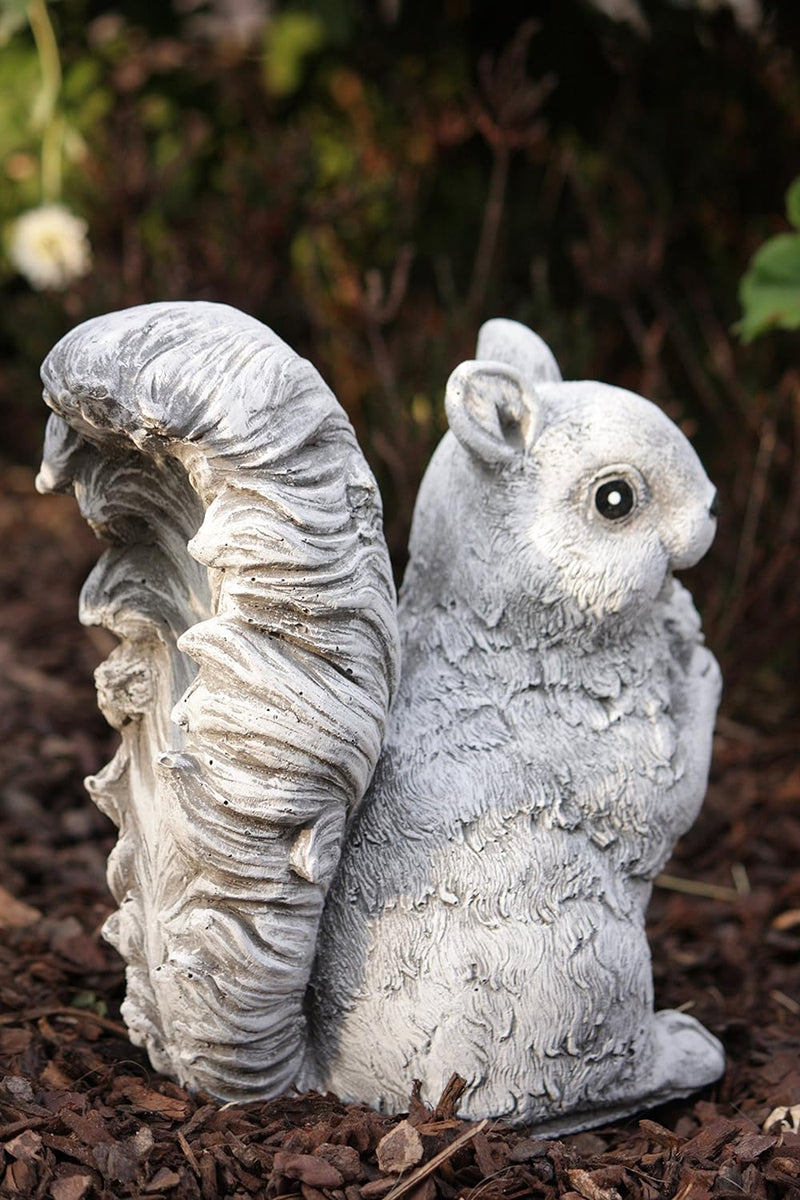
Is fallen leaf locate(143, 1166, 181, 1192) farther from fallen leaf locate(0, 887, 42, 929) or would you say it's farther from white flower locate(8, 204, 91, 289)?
white flower locate(8, 204, 91, 289)

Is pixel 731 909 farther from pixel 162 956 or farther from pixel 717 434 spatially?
pixel 717 434

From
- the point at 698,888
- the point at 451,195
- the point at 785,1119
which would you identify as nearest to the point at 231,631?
the point at 785,1119

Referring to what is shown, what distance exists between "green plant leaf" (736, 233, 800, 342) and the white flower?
8.02 feet

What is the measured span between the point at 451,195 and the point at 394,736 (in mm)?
3659

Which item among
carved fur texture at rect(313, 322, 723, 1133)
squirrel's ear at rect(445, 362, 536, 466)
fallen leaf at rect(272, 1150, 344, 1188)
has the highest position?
squirrel's ear at rect(445, 362, 536, 466)

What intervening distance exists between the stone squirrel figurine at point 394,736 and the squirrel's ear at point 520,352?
0.17 meters

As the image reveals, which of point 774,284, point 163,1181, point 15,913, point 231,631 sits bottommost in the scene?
point 15,913

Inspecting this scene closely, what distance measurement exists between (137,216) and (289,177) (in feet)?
1.80

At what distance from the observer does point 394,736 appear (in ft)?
6.59

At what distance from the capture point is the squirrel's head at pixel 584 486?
1960 mm

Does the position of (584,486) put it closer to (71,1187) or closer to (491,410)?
(491,410)

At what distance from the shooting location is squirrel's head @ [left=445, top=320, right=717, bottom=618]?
196 centimetres

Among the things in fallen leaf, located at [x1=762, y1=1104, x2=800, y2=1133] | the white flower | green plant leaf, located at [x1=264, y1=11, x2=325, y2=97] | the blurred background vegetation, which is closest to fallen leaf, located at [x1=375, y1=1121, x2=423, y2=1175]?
fallen leaf, located at [x1=762, y1=1104, x2=800, y2=1133]

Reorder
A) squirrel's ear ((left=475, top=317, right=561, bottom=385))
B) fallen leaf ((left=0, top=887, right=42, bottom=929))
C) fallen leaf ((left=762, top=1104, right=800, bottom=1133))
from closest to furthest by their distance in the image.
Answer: fallen leaf ((left=762, top=1104, right=800, bottom=1133)) → squirrel's ear ((left=475, top=317, right=561, bottom=385)) → fallen leaf ((left=0, top=887, right=42, bottom=929))
